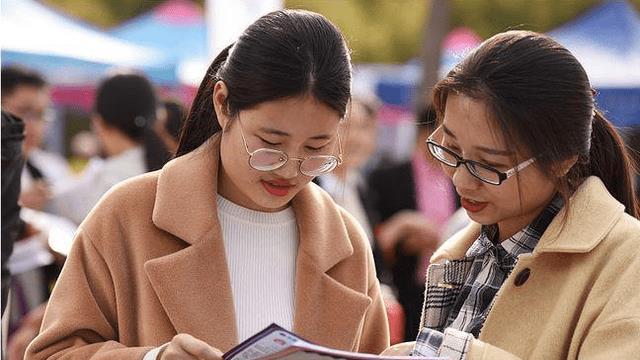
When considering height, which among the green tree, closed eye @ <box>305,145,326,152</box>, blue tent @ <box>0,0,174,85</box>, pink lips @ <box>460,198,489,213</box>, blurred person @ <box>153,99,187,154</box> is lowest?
the green tree

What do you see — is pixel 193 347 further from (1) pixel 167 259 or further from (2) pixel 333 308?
(2) pixel 333 308

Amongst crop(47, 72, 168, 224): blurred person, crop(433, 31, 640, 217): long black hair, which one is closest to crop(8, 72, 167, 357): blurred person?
crop(47, 72, 168, 224): blurred person

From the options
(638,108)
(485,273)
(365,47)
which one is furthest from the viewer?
(365,47)

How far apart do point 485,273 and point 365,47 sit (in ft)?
63.5

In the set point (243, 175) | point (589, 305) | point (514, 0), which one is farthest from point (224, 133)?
point (514, 0)

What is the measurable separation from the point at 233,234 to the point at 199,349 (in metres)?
0.50

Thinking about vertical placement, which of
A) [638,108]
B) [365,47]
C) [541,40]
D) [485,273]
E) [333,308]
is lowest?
[365,47]

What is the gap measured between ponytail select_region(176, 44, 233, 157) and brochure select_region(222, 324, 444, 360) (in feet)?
2.53

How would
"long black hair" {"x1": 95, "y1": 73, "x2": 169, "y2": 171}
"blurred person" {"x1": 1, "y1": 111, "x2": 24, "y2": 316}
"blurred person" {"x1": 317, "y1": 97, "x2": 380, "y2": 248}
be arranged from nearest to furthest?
"blurred person" {"x1": 1, "y1": 111, "x2": 24, "y2": 316} < "blurred person" {"x1": 317, "y1": 97, "x2": 380, "y2": 248} < "long black hair" {"x1": 95, "y1": 73, "x2": 169, "y2": 171}

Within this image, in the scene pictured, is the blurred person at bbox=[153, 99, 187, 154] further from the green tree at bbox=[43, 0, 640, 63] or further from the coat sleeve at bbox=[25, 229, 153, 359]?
the green tree at bbox=[43, 0, 640, 63]

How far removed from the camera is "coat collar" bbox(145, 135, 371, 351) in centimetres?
253

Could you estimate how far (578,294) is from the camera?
2178 millimetres

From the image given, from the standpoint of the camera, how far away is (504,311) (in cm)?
227

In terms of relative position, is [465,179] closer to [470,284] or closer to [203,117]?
[470,284]
